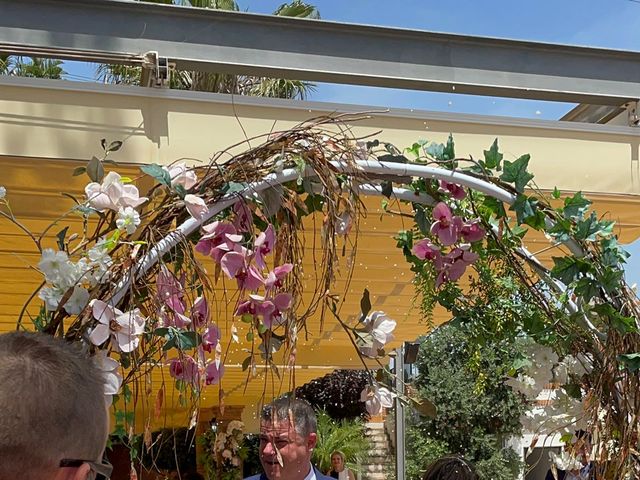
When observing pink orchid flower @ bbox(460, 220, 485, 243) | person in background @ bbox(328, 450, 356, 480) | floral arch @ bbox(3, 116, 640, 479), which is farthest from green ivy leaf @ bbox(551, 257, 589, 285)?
person in background @ bbox(328, 450, 356, 480)

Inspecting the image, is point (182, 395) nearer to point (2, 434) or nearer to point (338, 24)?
point (2, 434)

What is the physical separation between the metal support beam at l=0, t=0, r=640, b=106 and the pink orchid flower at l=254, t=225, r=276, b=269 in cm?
177

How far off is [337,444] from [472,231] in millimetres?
6433

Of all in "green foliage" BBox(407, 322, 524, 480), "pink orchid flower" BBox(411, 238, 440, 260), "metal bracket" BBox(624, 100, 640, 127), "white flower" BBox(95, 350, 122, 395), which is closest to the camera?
"white flower" BBox(95, 350, 122, 395)

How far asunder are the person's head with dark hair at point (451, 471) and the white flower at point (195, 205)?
154cm

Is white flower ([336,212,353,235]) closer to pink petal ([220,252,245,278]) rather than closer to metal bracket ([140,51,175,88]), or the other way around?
pink petal ([220,252,245,278])

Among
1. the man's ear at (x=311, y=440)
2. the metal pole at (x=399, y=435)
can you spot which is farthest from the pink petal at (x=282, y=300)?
the metal pole at (x=399, y=435)

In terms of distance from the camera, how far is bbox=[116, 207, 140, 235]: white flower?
2043 millimetres

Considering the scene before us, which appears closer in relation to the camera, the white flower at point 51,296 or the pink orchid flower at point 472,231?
the white flower at point 51,296

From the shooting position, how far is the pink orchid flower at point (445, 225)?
8.41 feet

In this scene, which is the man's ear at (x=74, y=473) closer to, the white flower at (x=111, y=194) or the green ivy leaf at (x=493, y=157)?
the white flower at (x=111, y=194)

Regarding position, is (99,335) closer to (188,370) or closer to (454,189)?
(188,370)

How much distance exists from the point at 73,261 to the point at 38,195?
6.08 feet

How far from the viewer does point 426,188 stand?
2617 millimetres
